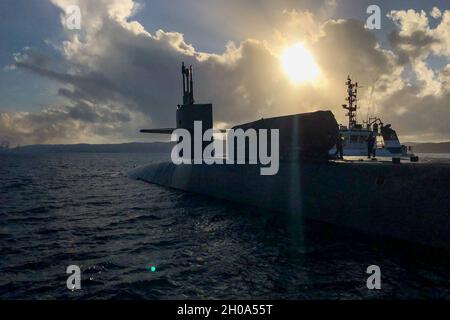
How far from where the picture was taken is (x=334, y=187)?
17.2 metres

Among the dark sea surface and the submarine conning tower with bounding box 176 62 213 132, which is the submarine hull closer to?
the dark sea surface

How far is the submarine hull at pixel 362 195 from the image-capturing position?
13164 millimetres

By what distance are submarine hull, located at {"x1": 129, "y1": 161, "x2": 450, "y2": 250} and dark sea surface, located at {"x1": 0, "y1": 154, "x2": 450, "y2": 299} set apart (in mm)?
740

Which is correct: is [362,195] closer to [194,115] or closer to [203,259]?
[203,259]

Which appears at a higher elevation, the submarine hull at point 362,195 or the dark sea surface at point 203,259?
the submarine hull at point 362,195

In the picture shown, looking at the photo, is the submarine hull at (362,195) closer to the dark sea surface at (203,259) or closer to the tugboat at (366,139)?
the dark sea surface at (203,259)

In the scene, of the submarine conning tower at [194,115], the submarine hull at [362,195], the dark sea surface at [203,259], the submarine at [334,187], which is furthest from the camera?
the submarine conning tower at [194,115]

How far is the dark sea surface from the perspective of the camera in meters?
9.85

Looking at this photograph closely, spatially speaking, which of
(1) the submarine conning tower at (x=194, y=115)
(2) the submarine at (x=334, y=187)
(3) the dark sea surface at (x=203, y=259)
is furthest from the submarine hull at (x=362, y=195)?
(1) the submarine conning tower at (x=194, y=115)

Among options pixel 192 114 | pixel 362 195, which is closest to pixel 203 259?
pixel 362 195

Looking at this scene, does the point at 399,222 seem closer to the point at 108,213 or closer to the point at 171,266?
the point at 171,266

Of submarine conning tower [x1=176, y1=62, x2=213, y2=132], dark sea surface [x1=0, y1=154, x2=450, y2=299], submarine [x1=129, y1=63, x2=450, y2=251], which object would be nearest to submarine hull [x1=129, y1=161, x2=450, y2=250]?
submarine [x1=129, y1=63, x2=450, y2=251]
